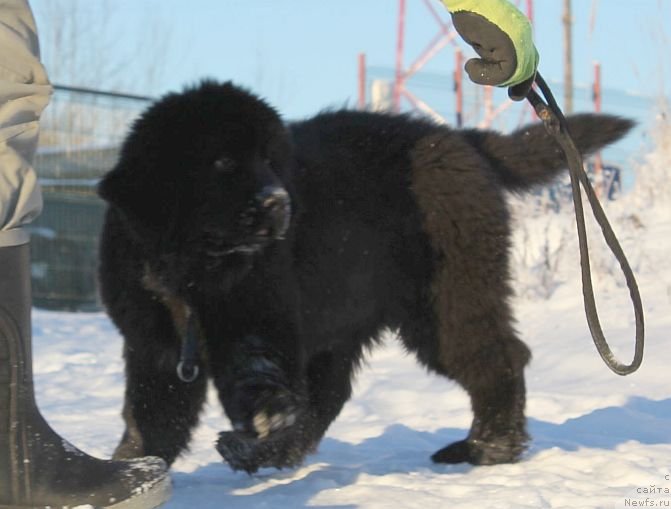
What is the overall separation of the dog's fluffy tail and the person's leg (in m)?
2.02

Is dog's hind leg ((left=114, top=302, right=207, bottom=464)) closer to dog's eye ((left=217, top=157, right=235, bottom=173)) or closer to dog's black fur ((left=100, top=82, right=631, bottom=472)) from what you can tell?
dog's black fur ((left=100, top=82, right=631, bottom=472))

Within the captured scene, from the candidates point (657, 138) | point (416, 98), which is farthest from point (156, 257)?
point (416, 98)

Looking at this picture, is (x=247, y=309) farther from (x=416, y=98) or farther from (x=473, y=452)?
(x=416, y=98)

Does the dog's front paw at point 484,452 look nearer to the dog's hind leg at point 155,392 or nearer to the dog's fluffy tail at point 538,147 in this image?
the dog's hind leg at point 155,392

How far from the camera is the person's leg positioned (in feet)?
6.11

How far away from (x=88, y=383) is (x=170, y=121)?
2997mm

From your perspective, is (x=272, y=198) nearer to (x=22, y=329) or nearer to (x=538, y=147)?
(x=22, y=329)

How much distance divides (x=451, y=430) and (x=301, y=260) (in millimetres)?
1211

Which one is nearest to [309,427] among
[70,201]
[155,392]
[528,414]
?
[155,392]

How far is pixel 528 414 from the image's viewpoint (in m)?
4.10

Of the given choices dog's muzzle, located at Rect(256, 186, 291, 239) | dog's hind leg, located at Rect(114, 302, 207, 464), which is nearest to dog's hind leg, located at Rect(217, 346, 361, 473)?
dog's hind leg, located at Rect(114, 302, 207, 464)

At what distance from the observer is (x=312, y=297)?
3.04m

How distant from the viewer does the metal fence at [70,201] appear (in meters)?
9.97

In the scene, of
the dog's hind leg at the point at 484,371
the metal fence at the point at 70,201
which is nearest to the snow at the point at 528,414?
the dog's hind leg at the point at 484,371
